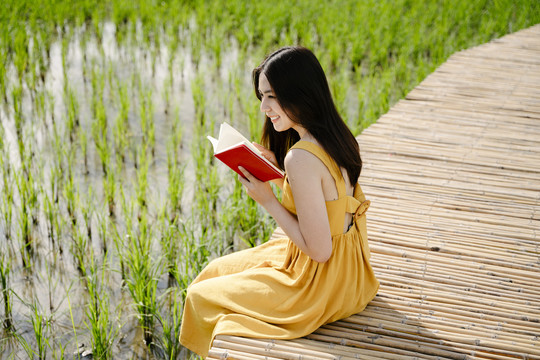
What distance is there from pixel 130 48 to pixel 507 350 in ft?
16.4

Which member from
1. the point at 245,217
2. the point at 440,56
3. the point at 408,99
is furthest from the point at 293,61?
the point at 440,56

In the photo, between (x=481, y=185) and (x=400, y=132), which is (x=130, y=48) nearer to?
(x=400, y=132)

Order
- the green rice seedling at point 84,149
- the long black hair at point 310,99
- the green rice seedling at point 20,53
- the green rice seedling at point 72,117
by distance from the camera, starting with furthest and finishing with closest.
A: the green rice seedling at point 20,53 < the green rice seedling at point 72,117 < the green rice seedling at point 84,149 < the long black hair at point 310,99

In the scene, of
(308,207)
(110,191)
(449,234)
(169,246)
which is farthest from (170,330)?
(449,234)

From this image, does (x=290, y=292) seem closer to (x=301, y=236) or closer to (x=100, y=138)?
(x=301, y=236)

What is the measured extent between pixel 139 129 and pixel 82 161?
2.02ft

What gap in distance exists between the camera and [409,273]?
2.32 meters

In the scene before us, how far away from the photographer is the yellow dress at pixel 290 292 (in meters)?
1.84

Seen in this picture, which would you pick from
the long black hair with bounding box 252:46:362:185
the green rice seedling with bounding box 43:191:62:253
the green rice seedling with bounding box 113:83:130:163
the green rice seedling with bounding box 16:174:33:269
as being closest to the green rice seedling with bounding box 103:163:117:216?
the green rice seedling with bounding box 43:191:62:253

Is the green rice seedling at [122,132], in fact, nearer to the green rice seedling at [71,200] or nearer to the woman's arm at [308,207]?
the green rice seedling at [71,200]

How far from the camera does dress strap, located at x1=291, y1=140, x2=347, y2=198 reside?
1.78m

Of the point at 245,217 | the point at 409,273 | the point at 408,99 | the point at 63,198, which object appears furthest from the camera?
the point at 408,99

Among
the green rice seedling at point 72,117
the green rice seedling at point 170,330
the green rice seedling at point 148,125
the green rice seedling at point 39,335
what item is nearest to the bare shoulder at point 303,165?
the green rice seedling at point 170,330

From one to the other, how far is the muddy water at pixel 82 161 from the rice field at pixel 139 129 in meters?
0.01
